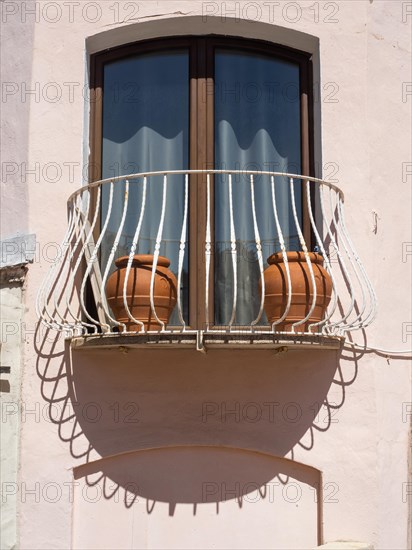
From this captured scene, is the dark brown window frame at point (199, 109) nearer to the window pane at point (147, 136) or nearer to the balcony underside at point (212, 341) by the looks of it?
the window pane at point (147, 136)

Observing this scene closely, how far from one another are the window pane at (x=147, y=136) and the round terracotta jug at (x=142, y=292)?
2.01 ft

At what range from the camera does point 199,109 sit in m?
6.72

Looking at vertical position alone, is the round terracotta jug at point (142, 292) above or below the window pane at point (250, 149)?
below

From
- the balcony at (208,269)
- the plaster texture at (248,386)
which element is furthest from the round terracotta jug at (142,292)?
the plaster texture at (248,386)

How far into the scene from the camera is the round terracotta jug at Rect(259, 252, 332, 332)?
19.1 ft

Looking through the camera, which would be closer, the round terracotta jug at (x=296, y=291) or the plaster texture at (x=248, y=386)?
the round terracotta jug at (x=296, y=291)

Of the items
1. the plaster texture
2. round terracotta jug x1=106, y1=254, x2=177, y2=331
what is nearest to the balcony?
round terracotta jug x1=106, y1=254, x2=177, y2=331

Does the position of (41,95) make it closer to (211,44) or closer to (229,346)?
(211,44)

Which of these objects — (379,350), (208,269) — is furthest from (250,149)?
(379,350)

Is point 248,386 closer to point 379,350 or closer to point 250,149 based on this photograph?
point 379,350

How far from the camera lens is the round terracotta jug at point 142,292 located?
231 inches

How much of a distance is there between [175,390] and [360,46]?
2846 millimetres

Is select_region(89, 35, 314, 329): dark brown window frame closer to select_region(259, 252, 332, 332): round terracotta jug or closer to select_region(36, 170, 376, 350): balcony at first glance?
select_region(36, 170, 376, 350): balcony

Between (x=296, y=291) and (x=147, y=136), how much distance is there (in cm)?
184
